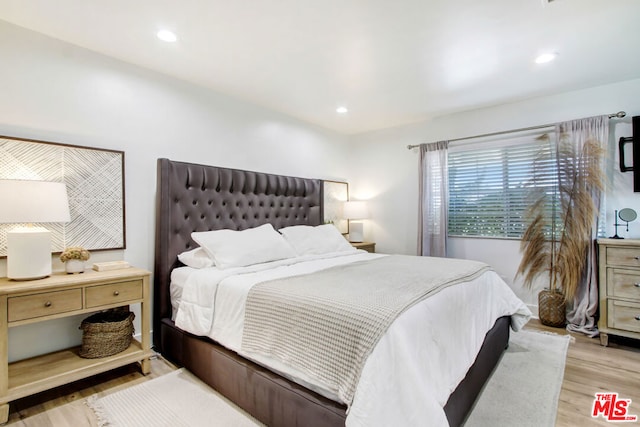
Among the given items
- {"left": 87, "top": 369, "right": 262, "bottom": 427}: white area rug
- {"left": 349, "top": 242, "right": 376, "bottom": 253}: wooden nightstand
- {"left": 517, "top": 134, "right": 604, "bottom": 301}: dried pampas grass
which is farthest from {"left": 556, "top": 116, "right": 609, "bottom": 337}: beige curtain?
{"left": 87, "top": 369, "right": 262, "bottom": 427}: white area rug

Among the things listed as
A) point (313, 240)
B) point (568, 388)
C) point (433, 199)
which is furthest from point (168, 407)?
point (433, 199)

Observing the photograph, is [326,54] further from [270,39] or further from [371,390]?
[371,390]

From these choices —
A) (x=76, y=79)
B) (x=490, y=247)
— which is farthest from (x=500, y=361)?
(x=76, y=79)

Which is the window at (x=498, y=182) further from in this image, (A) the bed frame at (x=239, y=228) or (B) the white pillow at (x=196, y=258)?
(B) the white pillow at (x=196, y=258)

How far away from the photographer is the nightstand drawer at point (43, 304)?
1.72 m

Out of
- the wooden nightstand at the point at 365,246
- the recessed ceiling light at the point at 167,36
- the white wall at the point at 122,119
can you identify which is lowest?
the wooden nightstand at the point at 365,246

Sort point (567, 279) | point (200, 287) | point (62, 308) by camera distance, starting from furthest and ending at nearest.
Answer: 1. point (567, 279)
2. point (200, 287)
3. point (62, 308)

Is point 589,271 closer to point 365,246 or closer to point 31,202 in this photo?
point 365,246

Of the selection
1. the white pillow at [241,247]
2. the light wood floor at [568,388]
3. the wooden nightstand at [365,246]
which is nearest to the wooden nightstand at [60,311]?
the light wood floor at [568,388]

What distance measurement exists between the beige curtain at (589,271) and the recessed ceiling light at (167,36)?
3.76m

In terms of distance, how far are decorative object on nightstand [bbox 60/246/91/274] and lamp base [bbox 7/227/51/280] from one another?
0.13 m

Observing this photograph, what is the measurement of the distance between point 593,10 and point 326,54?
5.74 feet

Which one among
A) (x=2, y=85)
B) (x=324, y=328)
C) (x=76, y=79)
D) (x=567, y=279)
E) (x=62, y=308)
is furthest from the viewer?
(x=567, y=279)

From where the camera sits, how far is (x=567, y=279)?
3.10 metres
